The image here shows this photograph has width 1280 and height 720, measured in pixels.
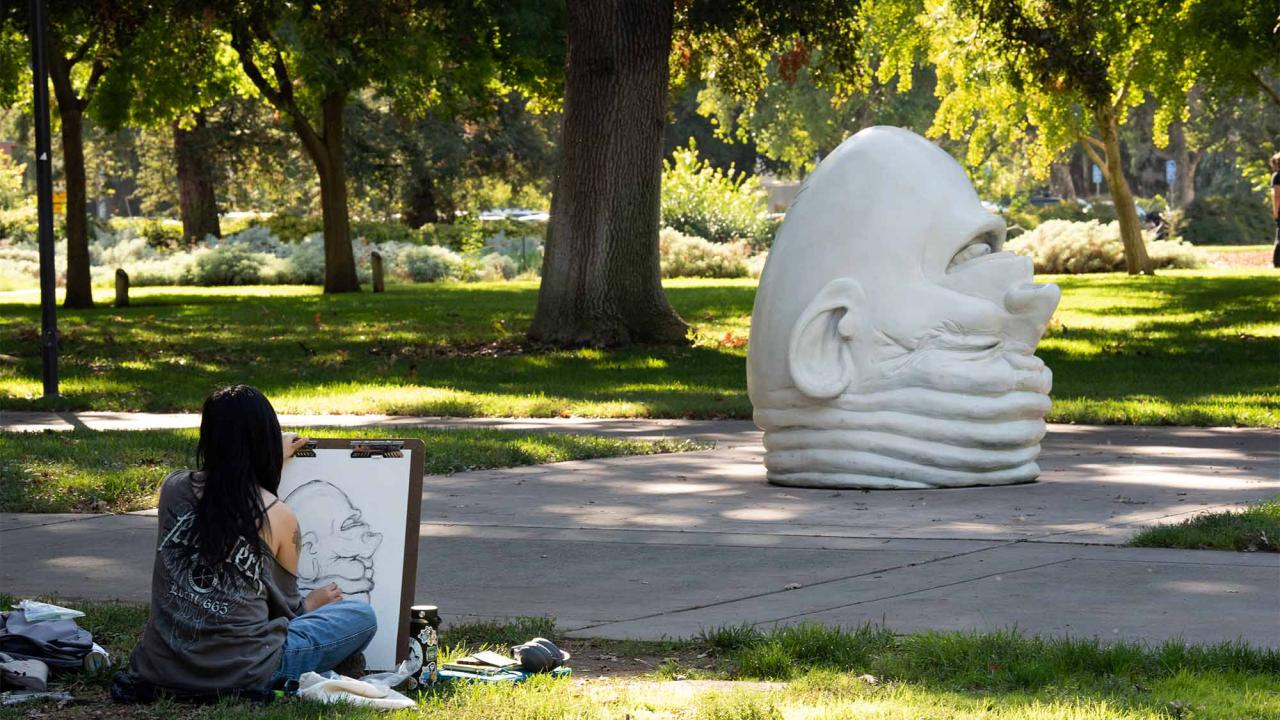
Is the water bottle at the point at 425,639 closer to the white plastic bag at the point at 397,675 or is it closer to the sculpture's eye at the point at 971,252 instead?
the white plastic bag at the point at 397,675

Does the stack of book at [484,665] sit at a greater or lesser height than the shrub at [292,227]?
lesser

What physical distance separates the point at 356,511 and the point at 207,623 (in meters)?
0.81

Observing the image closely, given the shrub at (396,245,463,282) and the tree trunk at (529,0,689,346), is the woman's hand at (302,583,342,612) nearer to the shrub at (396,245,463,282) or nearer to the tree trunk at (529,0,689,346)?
the tree trunk at (529,0,689,346)

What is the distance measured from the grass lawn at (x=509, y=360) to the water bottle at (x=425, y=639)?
8.10 metres

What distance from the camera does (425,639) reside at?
19.0 ft

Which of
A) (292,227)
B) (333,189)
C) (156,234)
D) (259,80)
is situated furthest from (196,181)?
(259,80)

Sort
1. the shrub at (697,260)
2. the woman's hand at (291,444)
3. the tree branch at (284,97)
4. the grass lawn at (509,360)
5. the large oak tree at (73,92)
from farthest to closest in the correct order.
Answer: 1. the shrub at (697,260)
2. the tree branch at (284,97)
3. the large oak tree at (73,92)
4. the grass lawn at (509,360)
5. the woman's hand at (291,444)

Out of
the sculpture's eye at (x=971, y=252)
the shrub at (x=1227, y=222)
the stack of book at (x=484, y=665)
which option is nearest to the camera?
the stack of book at (x=484, y=665)

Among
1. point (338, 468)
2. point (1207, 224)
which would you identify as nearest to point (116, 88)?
point (338, 468)

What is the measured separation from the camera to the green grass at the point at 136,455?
958cm

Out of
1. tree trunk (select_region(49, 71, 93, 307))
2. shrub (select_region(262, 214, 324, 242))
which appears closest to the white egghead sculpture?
tree trunk (select_region(49, 71, 93, 307))

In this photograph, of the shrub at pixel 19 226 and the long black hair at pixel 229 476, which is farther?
the shrub at pixel 19 226

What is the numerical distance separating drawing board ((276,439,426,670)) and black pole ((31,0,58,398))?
30.7ft

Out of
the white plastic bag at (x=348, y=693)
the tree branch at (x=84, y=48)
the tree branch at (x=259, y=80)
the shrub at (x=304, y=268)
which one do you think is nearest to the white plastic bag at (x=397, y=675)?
the white plastic bag at (x=348, y=693)
